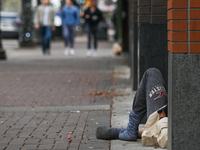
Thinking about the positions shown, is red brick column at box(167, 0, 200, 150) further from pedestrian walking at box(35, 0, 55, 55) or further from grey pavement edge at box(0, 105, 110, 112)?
pedestrian walking at box(35, 0, 55, 55)

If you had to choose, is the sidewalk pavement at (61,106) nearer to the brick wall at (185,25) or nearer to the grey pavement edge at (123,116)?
the grey pavement edge at (123,116)

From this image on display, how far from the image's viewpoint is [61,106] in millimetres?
6211

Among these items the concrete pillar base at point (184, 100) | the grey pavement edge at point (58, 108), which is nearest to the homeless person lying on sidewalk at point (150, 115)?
the concrete pillar base at point (184, 100)

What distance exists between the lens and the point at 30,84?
8484 millimetres

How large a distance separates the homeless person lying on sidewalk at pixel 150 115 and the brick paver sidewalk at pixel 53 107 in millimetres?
189

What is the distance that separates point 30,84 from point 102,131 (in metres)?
4.32

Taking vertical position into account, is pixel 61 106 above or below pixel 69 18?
below

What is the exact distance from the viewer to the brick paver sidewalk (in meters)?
4.37

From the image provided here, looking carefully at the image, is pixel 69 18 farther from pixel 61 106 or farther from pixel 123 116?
pixel 123 116

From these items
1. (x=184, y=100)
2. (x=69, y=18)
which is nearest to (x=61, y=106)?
(x=184, y=100)

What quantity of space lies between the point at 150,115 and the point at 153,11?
1729 millimetres

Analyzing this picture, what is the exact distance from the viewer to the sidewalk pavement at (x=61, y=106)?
434cm

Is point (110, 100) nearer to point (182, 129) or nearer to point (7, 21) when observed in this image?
point (182, 129)

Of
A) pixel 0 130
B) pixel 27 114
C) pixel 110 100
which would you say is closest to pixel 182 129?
pixel 0 130
